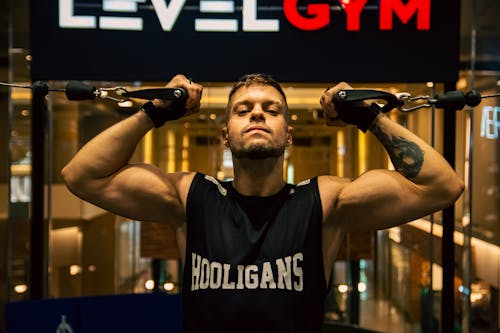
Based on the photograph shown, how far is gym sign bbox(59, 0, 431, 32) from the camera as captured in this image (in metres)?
3.33

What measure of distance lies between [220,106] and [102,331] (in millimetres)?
1871

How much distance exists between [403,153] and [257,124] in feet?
1.43

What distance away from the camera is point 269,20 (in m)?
3.36

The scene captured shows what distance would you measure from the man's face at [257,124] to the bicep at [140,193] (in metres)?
0.24

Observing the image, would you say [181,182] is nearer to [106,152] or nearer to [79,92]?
[106,152]

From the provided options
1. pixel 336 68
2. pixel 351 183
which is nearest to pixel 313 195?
pixel 351 183

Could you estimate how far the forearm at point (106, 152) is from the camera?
1.55 meters

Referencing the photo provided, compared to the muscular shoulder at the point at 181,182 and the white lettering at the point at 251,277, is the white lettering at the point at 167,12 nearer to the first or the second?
the muscular shoulder at the point at 181,182

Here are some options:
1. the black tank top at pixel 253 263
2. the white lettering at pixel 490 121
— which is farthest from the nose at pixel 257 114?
the white lettering at pixel 490 121

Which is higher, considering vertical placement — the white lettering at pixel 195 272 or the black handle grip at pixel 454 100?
the black handle grip at pixel 454 100

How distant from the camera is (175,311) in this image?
3.35m

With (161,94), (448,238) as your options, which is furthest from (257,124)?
(448,238)

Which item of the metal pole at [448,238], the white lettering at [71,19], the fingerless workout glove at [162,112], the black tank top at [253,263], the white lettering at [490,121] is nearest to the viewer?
the black tank top at [253,263]

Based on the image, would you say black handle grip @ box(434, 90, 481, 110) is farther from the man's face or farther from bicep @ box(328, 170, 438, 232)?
the man's face
